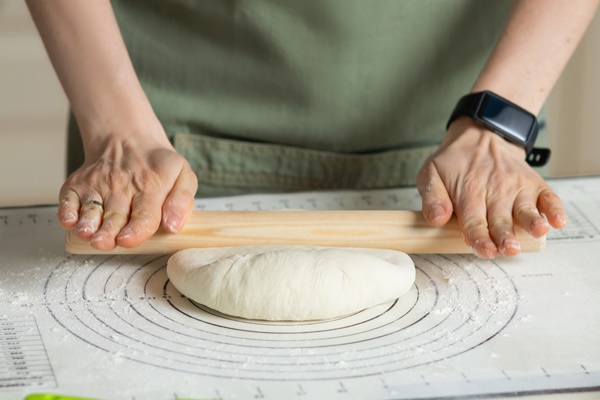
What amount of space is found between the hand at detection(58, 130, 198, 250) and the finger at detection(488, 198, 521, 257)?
0.41 meters

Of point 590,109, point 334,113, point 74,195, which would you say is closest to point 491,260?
point 334,113

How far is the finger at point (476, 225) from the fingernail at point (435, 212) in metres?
0.03

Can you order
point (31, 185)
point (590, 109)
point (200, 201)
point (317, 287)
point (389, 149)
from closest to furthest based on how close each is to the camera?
point (317, 287) < point (200, 201) < point (389, 149) < point (590, 109) < point (31, 185)

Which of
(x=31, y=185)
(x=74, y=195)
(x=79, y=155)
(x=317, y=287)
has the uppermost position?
(x=317, y=287)

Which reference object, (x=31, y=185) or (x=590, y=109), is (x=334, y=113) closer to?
(x=590, y=109)

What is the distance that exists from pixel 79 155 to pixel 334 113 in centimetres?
48

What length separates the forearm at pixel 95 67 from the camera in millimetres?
1260

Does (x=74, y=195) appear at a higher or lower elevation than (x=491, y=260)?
lower

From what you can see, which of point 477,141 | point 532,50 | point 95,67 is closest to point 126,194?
point 95,67

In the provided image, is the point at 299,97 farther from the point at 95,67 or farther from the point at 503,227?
the point at 503,227

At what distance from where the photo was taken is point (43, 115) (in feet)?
10.0

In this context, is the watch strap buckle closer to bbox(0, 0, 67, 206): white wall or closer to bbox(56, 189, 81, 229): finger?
bbox(56, 189, 81, 229): finger

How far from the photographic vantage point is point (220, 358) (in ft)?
2.98

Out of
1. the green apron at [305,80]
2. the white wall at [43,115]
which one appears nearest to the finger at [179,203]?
the green apron at [305,80]
